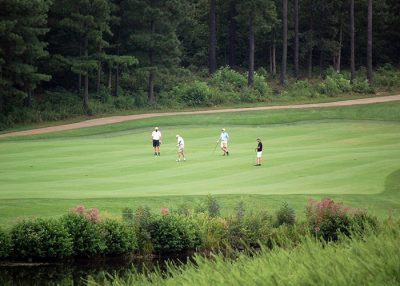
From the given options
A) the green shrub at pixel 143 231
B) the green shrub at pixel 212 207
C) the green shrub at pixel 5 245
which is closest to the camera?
the green shrub at pixel 5 245

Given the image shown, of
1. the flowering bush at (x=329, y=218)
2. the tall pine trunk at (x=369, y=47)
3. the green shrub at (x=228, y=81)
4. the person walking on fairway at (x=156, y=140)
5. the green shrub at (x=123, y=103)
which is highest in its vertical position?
the tall pine trunk at (x=369, y=47)

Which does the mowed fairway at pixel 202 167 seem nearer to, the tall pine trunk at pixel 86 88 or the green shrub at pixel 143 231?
the green shrub at pixel 143 231

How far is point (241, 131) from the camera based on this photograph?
57531mm

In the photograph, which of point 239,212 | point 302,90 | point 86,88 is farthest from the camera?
point 302,90

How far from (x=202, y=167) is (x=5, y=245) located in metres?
16.1

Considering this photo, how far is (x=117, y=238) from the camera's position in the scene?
25656 millimetres

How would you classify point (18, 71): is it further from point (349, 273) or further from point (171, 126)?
point (349, 273)

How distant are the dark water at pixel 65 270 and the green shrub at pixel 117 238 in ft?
1.16

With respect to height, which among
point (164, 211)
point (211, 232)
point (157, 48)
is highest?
point (157, 48)

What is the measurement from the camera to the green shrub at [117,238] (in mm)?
25578

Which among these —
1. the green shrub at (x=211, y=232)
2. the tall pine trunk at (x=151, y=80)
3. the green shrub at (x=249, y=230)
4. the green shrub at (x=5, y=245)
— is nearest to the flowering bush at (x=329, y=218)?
the green shrub at (x=249, y=230)

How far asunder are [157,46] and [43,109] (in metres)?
12.8

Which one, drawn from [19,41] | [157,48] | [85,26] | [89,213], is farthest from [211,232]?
[157,48]

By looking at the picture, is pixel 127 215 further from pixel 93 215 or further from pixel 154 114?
pixel 154 114
